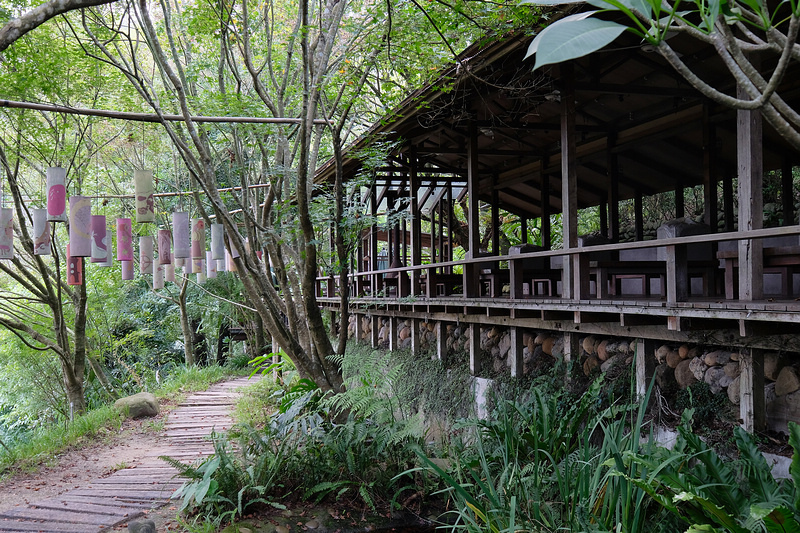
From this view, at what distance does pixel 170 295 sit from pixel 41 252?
33.6ft

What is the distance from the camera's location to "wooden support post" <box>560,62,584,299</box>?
5.19 m

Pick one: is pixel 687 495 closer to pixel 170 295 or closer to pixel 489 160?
pixel 489 160

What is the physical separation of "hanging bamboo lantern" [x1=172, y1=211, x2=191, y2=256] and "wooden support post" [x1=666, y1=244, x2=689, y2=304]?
188 inches

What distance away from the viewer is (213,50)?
27.1 feet

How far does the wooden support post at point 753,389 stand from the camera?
3846 mm

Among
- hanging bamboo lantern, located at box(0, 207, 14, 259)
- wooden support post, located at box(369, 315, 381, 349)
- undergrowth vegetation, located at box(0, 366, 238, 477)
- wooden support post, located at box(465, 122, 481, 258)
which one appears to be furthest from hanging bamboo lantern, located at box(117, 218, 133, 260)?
wooden support post, located at box(369, 315, 381, 349)

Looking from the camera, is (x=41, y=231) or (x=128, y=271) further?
(x=128, y=271)

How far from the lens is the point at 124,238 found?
6750mm

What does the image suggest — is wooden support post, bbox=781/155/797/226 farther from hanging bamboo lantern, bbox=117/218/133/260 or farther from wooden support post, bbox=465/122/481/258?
hanging bamboo lantern, bbox=117/218/133/260

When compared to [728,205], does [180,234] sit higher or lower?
lower

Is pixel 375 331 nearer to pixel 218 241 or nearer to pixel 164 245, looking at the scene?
pixel 218 241

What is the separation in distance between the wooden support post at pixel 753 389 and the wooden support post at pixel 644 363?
2.54 feet

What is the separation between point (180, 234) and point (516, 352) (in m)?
3.86

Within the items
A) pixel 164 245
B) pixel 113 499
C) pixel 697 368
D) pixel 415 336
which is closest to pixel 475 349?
pixel 415 336
